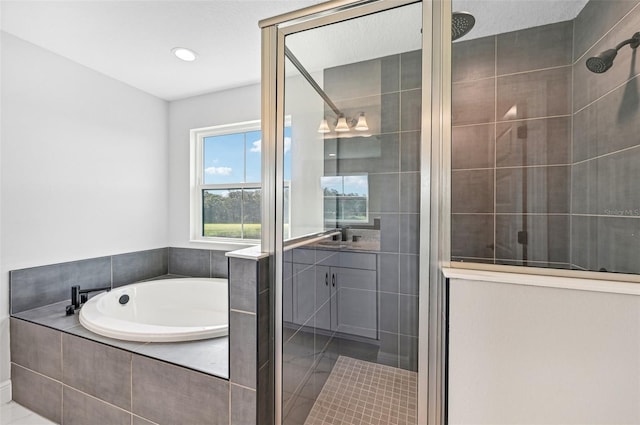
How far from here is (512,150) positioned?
116cm

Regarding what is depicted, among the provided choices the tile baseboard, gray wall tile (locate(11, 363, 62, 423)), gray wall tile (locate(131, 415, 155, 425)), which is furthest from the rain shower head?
the tile baseboard

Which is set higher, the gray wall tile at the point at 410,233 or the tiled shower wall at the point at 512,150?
the tiled shower wall at the point at 512,150

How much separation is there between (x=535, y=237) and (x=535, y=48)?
0.86 metres

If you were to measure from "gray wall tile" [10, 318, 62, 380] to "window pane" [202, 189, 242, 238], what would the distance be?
4.64ft

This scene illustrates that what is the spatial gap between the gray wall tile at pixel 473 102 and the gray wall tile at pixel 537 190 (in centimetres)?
27

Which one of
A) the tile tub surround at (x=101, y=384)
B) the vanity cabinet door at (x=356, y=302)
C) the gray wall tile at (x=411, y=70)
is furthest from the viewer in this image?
the vanity cabinet door at (x=356, y=302)

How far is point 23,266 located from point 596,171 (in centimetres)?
331

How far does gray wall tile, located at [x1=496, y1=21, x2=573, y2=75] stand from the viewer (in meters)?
1.18

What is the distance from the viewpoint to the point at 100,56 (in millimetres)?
2100

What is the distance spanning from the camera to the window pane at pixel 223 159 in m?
2.78

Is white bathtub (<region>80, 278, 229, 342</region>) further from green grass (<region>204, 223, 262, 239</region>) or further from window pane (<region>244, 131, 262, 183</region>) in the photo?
window pane (<region>244, 131, 262, 183</region>)

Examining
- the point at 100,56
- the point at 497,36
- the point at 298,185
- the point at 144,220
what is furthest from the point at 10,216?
the point at 497,36

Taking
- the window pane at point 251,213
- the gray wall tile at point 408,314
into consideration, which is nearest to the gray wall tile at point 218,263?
the window pane at point 251,213

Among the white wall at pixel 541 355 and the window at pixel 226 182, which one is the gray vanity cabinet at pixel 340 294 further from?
the window at pixel 226 182
